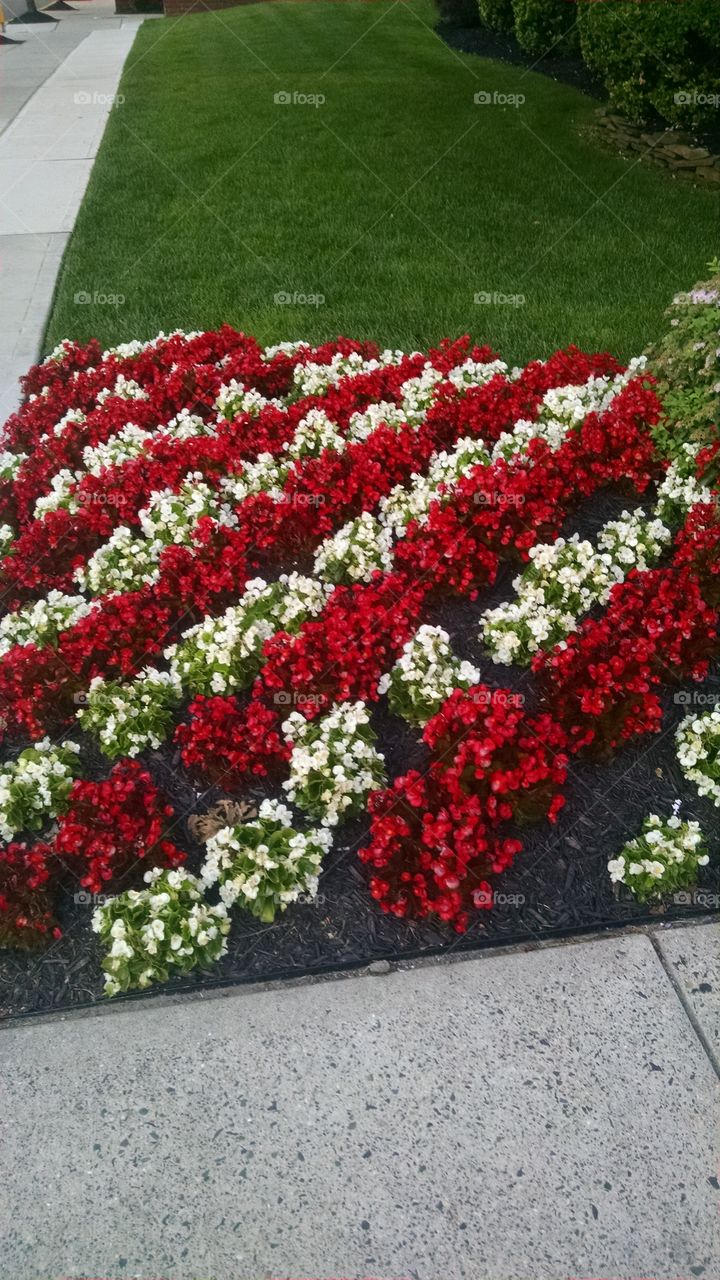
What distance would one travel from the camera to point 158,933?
3084 mm

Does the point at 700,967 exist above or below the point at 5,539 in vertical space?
below

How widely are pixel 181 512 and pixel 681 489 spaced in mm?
2390

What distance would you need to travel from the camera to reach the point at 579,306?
7.52 m

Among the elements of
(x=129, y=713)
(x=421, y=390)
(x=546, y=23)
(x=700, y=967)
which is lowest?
(x=700, y=967)

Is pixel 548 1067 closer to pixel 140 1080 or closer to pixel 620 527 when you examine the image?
pixel 140 1080

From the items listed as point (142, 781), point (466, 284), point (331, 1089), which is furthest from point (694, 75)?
point (331, 1089)

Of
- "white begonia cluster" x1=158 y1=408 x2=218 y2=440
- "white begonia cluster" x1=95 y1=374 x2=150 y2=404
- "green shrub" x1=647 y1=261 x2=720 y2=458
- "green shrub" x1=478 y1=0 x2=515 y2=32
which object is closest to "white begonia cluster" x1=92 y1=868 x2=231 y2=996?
"white begonia cluster" x1=158 y1=408 x2=218 y2=440

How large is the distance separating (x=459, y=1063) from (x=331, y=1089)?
37cm

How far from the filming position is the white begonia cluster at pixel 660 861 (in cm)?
326

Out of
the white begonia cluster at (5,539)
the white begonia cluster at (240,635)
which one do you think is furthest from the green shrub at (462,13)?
the white begonia cluster at (240,635)

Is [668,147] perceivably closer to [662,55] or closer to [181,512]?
[662,55]

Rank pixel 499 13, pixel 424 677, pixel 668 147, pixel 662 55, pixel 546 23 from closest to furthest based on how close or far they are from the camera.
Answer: pixel 424 677
pixel 662 55
pixel 668 147
pixel 546 23
pixel 499 13

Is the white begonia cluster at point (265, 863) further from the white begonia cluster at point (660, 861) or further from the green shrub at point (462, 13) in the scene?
the green shrub at point (462, 13)

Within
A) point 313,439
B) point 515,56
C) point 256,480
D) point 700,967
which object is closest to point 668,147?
point 515,56
